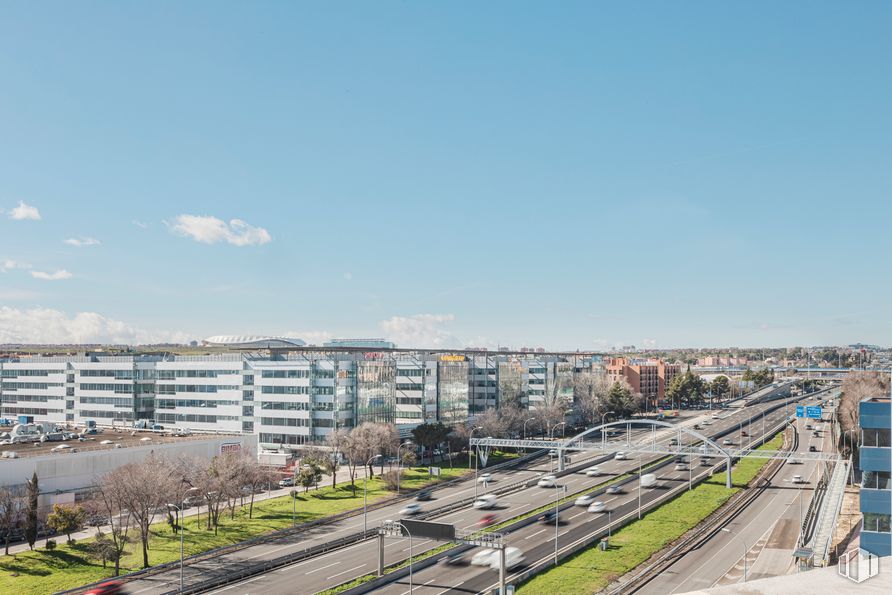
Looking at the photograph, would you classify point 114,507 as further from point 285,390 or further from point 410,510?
point 285,390

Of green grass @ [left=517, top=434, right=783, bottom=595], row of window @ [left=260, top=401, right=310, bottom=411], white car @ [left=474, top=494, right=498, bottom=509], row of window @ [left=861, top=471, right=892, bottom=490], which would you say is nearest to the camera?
row of window @ [left=861, top=471, right=892, bottom=490]

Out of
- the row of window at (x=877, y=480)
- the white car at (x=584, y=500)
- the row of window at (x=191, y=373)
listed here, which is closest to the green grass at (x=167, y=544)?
the white car at (x=584, y=500)

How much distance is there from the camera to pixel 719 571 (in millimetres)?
51844

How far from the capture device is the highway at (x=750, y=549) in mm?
49475

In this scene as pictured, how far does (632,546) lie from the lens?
5831 centimetres

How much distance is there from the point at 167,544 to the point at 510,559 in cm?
2960

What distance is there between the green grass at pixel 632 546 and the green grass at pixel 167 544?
28.0 m

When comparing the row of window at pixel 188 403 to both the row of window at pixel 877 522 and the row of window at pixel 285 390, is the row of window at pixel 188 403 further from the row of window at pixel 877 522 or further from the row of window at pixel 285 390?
the row of window at pixel 877 522

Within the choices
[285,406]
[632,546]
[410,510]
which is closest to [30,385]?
[285,406]

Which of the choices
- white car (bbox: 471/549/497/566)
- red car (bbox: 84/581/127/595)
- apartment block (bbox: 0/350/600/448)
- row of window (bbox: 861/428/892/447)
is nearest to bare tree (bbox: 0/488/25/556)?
red car (bbox: 84/581/127/595)

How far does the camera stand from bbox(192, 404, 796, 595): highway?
4691cm

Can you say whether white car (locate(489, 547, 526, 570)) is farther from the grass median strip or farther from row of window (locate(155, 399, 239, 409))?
row of window (locate(155, 399, 239, 409))

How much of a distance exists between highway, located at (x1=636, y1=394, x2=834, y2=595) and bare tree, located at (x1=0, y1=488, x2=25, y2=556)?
51.2 meters

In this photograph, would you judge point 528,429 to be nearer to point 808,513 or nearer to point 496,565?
point 808,513
